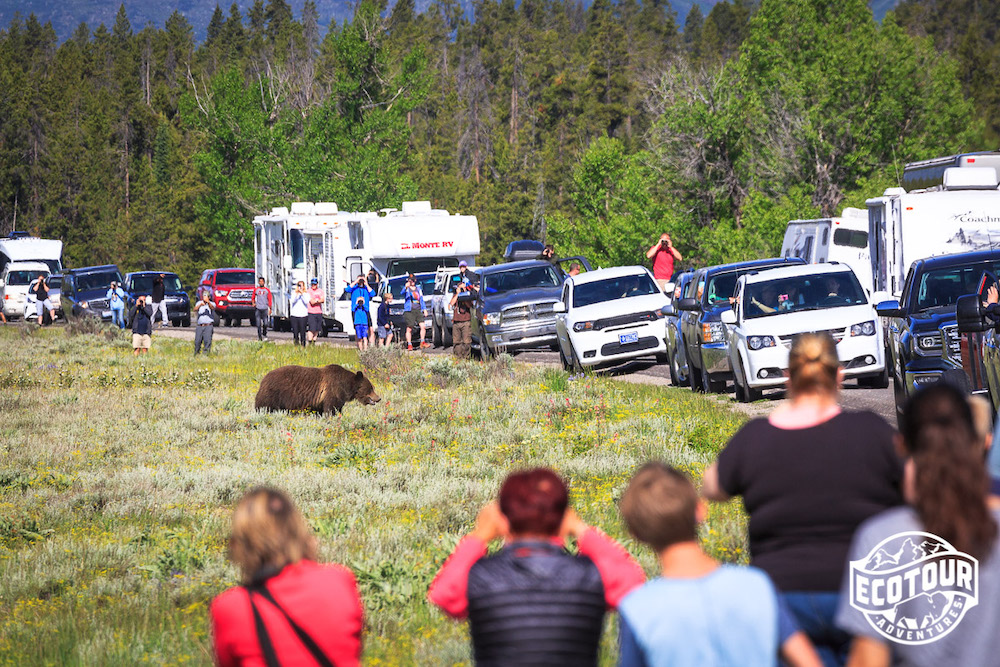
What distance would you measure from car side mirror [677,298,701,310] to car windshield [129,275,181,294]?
2981cm

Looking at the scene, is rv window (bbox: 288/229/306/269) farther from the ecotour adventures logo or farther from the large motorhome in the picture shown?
the ecotour adventures logo

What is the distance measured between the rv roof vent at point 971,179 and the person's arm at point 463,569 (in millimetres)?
18713

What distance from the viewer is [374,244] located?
34812 mm

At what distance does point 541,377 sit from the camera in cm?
2169

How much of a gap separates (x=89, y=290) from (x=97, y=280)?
0.64 metres

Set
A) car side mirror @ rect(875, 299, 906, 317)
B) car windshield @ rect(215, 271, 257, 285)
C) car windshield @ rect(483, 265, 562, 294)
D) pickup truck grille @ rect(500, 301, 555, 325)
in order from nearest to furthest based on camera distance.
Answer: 1. car side mirror @ rect(875, 299, 906, 317)
2. pickup truck grille @ rect(500, 301, 555, 325)
3. car windshield @ rect(483, 265, 562, 294)
4. car windshield @ rect(215, 271, 257, 285)

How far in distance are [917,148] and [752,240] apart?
7.23m

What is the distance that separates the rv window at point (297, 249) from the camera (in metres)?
38.8

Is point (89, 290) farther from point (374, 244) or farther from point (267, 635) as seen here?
point (267, 635)

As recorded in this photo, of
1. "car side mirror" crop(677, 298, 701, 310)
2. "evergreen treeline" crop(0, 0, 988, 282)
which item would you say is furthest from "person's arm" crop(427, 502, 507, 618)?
"evergreen treeline" crop(0, 0, 988, 282)

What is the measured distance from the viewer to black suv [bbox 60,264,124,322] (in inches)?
1849

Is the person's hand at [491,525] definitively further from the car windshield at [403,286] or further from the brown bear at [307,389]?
the car windshield at [403,286]

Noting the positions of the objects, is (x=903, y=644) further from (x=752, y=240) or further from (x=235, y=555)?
(x=752, y=240)

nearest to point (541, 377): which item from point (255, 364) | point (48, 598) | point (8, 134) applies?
point (255, 364)
